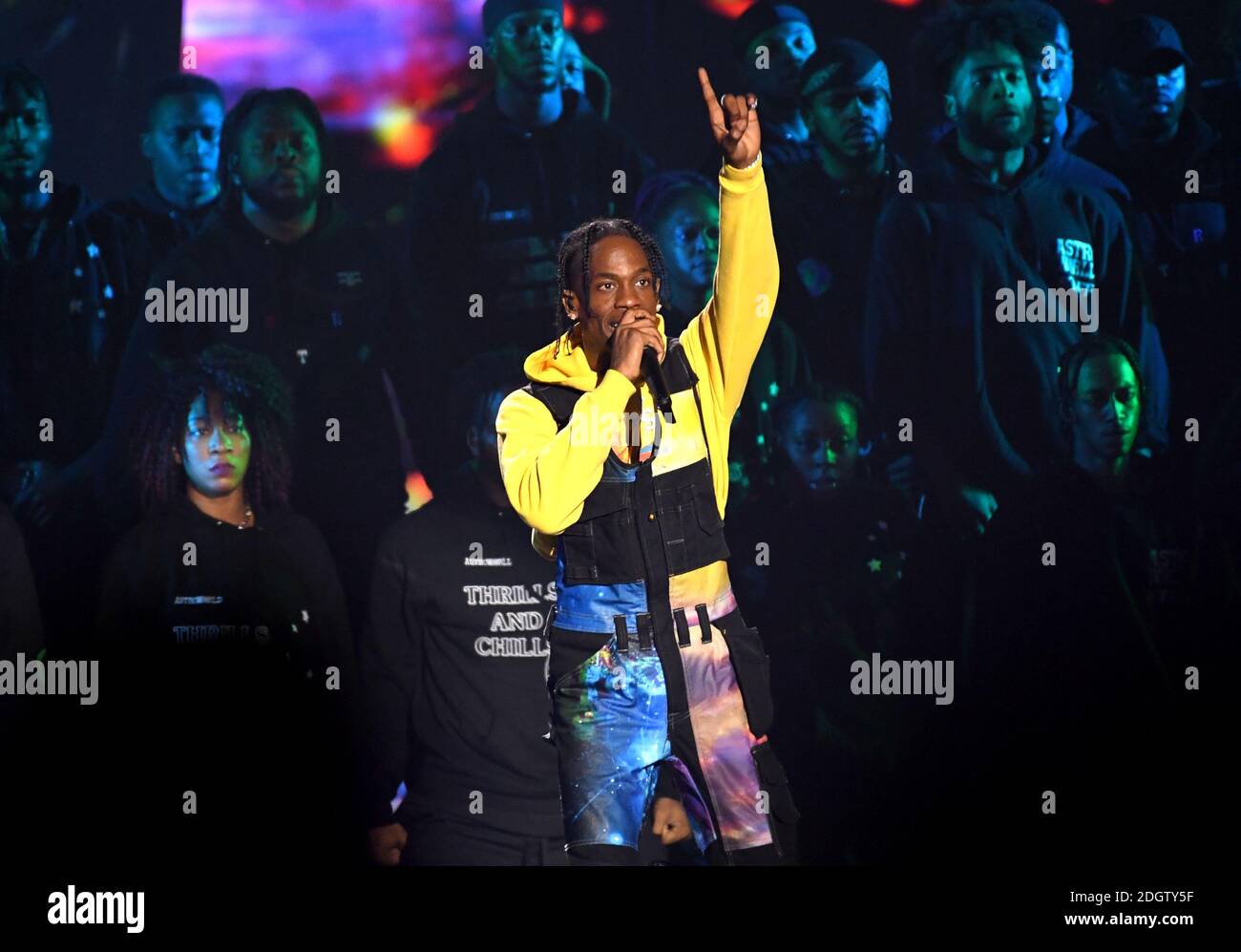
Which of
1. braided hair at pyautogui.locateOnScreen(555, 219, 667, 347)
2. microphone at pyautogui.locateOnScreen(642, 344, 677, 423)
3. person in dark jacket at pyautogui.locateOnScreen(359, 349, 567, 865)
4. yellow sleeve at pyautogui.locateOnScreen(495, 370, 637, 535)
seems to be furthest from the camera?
person in dark jacket at pyautogui.locateOnScreen(359, 349, 567, 865)

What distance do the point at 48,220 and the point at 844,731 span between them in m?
2.88

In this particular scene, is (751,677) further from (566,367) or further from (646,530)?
(566,367)

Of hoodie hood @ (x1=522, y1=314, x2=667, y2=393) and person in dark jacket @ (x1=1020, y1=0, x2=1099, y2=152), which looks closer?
hoodie hood @ (x1=522, y1=314, x2=667, y2=393)

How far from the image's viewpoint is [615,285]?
362cm

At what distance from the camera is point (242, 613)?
4.55m

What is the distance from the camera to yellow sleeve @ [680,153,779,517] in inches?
142

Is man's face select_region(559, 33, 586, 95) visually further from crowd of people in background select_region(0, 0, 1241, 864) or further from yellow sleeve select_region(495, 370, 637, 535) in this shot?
yellow sleeve select_region(495, 370, 637, 535)

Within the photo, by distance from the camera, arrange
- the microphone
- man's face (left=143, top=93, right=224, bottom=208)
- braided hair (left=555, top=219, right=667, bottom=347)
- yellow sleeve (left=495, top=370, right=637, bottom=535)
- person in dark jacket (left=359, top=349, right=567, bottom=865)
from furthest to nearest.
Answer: man's face (left=143, top=93, right=224, bottom=208), person in dark jacket (left=359, top=349, right=567, bottom=865), braided hair (left=555, top=219, right=667, bottom=347), the microphone, yellow sleeve (left=495, top=370, right=637, bottom=535)

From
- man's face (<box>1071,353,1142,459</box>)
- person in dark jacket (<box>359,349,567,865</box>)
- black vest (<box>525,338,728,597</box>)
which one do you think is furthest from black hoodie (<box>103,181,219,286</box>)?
man's face (<box>1071,353,1142,459</box>)

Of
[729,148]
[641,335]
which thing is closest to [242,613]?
[641,335]

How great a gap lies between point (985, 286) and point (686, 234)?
2.97 ft

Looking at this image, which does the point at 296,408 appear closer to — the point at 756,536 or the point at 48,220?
the point at 48,220

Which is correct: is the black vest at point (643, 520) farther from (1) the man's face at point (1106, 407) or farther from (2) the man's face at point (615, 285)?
(1) the man's face at point (1106, 407)
